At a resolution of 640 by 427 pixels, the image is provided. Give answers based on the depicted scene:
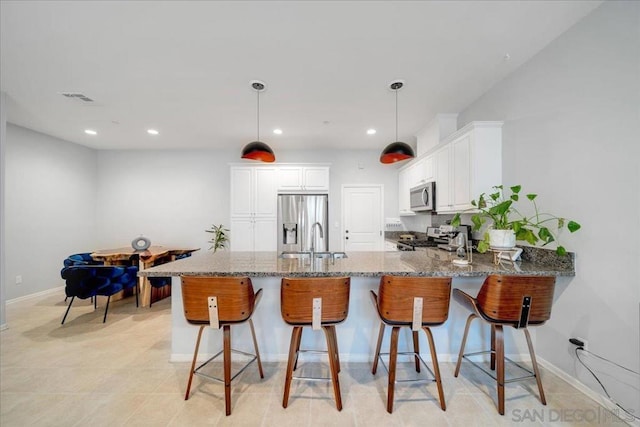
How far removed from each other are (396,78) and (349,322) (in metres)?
2.38

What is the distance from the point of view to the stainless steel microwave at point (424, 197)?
334 centimetres

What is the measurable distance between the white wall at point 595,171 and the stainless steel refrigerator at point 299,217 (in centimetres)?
309

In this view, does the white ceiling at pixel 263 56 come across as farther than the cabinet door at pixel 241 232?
No

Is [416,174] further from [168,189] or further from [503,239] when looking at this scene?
[168,189]

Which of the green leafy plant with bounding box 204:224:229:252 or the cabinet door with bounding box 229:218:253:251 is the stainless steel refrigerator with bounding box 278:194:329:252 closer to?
the cabinet door with bounding box 229:218:253:251

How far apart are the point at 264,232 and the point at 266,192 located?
746 millimetres

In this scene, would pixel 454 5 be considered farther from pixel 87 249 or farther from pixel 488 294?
pixel 87 249

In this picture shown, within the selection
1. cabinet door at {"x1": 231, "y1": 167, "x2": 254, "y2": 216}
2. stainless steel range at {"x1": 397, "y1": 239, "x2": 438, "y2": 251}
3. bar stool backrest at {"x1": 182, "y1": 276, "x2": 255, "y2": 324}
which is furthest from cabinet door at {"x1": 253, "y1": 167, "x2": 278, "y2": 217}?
bar stool backrest at {"x1": 182, "y1": 276, "x2": 255, "y2": 324}

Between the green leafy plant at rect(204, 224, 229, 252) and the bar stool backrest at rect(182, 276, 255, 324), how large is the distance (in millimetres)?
3201

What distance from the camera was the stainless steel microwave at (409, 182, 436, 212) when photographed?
11.0 ft

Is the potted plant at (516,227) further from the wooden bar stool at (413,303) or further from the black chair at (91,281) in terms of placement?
the black chair at (91,281)

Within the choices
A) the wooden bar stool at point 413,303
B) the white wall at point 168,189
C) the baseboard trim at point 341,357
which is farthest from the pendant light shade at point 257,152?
the white wall at point 168,189

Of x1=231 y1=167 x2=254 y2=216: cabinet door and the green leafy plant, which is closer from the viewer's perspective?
x1=231 y1=167 x2=254 y2=216: cabinet door

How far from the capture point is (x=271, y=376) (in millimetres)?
1993
